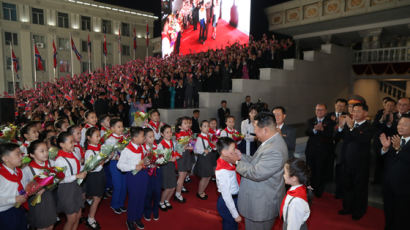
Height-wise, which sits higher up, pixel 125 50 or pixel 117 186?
pixel 125 50

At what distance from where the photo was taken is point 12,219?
2488 millimetres

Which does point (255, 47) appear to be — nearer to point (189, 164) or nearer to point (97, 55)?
point (189, 164)

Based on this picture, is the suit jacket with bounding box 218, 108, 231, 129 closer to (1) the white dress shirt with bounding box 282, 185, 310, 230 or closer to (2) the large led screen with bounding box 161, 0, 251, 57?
(2) the large led screen with bounding box 161, 0, 251, 57

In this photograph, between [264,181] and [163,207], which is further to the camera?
[163,207]

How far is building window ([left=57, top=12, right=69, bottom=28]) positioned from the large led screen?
13.7m

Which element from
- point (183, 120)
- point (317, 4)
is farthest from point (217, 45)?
point (183, 120)

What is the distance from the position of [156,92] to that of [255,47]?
4856 mm

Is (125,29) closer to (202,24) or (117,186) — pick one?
(202,24)

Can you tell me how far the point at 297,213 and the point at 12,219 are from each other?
2.70 metres

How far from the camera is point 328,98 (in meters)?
12.9

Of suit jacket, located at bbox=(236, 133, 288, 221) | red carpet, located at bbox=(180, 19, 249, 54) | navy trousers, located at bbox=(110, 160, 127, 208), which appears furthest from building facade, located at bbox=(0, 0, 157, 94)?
suit jacket, located at bbox=(236, 133, 288, 221)

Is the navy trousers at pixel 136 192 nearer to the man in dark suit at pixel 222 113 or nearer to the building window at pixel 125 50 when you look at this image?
the man in dark suit at pixel 222 113

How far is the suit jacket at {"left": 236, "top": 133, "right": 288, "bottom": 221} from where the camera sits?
6.86 ft

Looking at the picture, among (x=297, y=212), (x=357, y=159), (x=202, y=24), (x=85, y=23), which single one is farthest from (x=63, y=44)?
(x=297, y=212)
